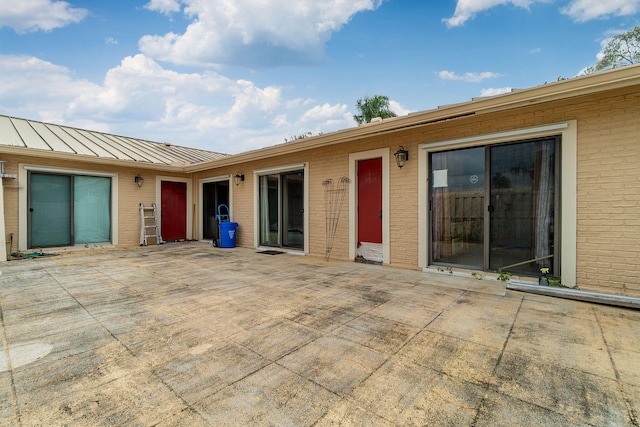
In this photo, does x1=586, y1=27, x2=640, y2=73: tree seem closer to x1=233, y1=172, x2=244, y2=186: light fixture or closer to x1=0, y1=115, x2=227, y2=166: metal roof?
x1=233, y1=172, x2=244, y2=186: light fixture

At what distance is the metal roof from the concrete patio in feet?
15.4

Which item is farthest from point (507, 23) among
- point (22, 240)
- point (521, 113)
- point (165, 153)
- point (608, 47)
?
point (22, 240)

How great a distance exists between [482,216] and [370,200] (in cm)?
204

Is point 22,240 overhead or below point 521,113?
below

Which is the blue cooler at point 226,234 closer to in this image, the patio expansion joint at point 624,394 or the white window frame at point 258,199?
the white window frame at point 258,199

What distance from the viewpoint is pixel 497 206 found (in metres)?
4.26

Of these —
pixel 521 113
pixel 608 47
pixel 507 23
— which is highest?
pixel 608 47

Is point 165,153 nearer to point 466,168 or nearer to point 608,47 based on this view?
point 466,168

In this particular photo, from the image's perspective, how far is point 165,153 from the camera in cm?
980

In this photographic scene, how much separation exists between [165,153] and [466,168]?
379 inches

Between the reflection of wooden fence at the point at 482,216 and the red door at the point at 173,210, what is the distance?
27.5ft

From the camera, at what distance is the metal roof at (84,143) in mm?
6707

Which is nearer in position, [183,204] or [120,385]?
[120,385]

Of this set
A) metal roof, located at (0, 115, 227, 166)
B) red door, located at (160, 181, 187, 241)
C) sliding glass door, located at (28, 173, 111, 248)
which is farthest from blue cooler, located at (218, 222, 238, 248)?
sliding glass door, located at (28, 173, 111, 248)
